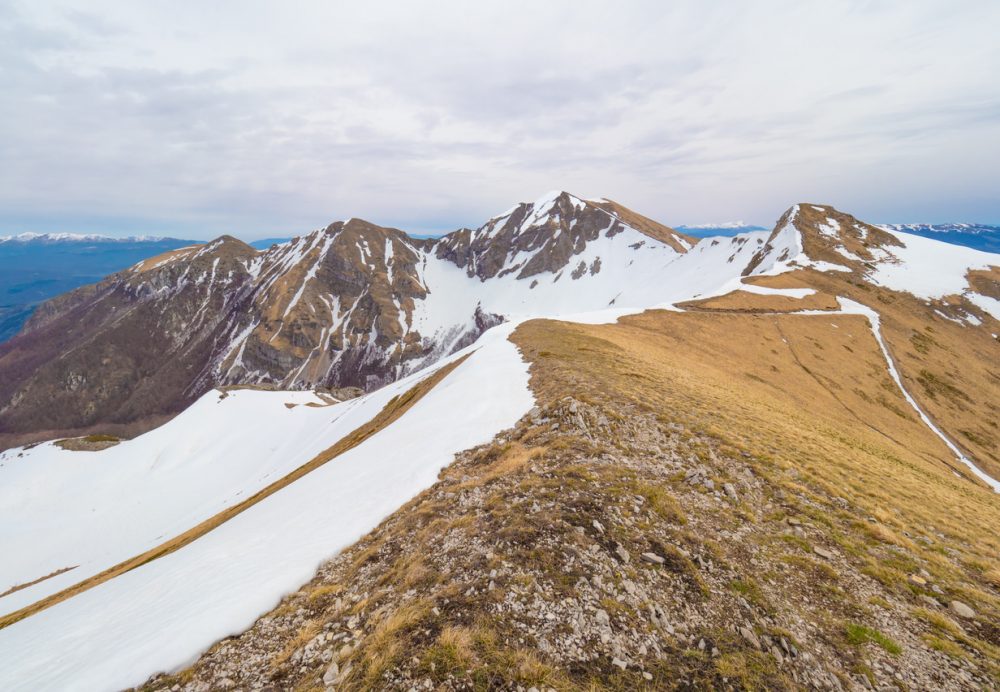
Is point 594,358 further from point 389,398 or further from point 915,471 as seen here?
point 389,398

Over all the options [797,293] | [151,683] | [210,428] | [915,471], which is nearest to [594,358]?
[915,471]

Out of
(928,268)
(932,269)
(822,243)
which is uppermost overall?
(822,243)

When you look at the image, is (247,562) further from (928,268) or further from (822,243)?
(928,268)

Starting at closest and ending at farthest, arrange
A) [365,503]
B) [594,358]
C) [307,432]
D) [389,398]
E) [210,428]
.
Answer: [365,503], [594,358], [389,398], [307,432], [210,428]

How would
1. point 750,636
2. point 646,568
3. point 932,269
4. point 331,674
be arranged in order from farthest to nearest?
point 932,269 < point 646,568 < point 750,636 < point 331,674

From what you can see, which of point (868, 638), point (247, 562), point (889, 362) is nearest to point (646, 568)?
point (868, 638)

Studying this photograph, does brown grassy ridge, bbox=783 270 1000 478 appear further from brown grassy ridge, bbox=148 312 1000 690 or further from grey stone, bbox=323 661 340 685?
grey stone, bbox=323 661 340 685

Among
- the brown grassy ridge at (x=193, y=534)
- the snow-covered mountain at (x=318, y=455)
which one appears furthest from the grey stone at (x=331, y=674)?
the brown grassy ridge at (x=193, y=534)
